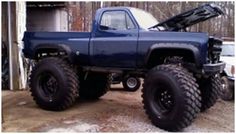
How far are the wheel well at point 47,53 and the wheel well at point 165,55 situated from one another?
7.25 ft

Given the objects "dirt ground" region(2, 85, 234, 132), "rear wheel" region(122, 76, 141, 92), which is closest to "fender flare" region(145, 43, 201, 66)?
"dirt ground" region(2, 85, 234, 132)

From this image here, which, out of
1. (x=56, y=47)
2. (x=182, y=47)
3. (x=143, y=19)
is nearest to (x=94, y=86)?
(x=56, y=47)

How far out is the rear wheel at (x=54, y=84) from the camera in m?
7.86

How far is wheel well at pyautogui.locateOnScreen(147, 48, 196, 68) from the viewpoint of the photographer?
22.2 feet

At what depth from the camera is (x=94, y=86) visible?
9367mm

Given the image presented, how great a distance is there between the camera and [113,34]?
7516mm

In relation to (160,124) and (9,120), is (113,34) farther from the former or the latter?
(9,120)

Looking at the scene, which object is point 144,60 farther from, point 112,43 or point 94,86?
point 94,86

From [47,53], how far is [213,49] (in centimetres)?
385

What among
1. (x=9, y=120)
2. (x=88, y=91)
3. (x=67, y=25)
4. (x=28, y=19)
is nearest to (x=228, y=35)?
(x=67, y=25)

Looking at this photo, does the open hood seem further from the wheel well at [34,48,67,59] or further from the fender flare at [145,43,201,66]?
the wheel well at [34,48,67,59]

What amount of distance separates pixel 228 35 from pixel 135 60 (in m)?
13.4

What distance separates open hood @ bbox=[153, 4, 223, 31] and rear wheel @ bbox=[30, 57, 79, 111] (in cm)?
213

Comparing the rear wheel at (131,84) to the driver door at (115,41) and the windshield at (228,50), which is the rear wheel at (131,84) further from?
the driver door at (115,41)
